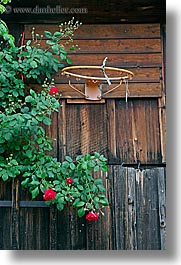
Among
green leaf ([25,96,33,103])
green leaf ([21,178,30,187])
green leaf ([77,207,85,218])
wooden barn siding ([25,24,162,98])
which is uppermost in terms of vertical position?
wooden barn siding ([25,24,162,98])

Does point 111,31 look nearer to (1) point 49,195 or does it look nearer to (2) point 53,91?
(2) point 53,91

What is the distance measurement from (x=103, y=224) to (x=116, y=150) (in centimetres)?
34

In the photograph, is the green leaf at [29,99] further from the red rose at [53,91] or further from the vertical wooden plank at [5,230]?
the vertical wooden plank at [5,230]

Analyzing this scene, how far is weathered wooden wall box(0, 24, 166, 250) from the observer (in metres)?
2.02

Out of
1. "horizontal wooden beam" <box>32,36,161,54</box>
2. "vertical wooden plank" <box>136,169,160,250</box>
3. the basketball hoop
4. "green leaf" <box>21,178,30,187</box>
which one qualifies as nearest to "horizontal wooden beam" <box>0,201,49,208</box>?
"green leaf" <box>21,178,30,187</box>

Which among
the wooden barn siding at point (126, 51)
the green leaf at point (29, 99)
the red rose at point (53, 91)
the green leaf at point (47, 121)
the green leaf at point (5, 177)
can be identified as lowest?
the green leaf at point (5, 177)

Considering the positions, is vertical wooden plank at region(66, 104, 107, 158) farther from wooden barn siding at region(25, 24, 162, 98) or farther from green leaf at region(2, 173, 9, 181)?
green leaf at region(2, 173, 9, 181)

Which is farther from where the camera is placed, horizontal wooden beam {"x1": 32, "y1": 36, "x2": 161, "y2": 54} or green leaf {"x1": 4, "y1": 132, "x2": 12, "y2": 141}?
horizontal wooden beam {"x1": 32, "y1": 36, "x2": 161, "y2": 54}

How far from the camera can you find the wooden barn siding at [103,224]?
6.62ft

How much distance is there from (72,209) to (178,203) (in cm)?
46

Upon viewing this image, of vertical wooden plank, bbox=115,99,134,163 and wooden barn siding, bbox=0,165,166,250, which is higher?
vertical wooden plank, bbox=115,99,134,163

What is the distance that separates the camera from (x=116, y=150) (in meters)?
2.11

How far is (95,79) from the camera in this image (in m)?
2.06

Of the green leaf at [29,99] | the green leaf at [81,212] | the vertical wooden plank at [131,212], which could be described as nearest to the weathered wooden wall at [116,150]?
the vertical wooden plank at [131,212]
